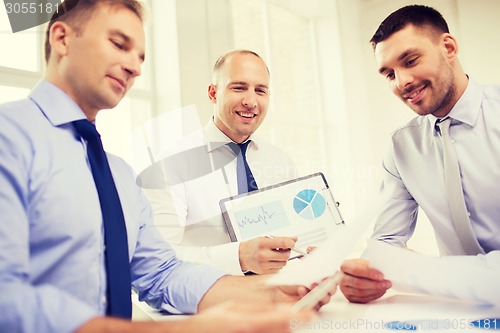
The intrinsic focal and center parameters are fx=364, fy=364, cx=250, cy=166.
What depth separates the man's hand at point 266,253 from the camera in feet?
2.23

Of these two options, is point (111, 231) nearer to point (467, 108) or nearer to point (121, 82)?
point (121, 82)

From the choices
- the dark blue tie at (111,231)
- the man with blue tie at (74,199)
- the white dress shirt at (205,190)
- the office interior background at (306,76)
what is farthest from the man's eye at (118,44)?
the white dress shirt at (205,190)

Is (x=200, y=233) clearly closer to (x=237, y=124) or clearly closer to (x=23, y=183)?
(x=237, y=124)

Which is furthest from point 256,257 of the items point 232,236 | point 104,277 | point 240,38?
point 240,38

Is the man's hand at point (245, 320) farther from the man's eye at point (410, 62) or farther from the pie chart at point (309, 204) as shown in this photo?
the man's eye at point (410, 62)

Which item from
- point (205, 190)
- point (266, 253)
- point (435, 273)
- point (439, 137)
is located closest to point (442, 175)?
point (439, 137)

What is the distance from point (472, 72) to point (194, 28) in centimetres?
64

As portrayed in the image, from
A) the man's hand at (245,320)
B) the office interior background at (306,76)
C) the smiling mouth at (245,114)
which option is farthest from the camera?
the smiling mouth at (245,114)

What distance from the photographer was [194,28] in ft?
2.98

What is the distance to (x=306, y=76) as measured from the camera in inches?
38.9

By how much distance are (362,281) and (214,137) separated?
0.50m

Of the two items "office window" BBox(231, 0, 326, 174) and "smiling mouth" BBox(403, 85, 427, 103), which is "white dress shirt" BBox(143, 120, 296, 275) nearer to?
"office window" BBox(231, 0, 326, 174)

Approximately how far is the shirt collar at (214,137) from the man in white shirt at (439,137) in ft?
1.22

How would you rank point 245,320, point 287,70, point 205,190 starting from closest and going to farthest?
1. point 245,320
2. point 205,190
3. point 287,70
